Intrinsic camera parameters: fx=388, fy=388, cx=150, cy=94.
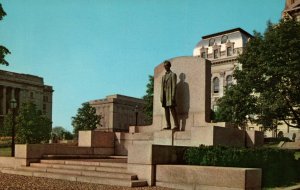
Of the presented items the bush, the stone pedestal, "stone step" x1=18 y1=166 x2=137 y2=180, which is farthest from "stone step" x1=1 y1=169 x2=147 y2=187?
the stone pedestal

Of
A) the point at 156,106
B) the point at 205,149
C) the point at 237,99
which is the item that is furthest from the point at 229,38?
the point at 205,149

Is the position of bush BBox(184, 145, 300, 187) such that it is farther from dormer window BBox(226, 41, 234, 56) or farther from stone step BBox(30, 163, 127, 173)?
dormer window BBox(226, 41, 234, 56)

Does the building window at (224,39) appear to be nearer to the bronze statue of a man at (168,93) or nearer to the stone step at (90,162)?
the bronze statue of a man at (168,93)

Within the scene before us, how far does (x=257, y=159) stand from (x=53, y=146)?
10332 millimetres

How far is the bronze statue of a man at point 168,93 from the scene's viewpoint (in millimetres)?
18578

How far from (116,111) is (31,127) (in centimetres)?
6759

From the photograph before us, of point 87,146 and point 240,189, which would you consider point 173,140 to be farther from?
point 240,189

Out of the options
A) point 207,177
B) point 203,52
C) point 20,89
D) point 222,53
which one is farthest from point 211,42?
point 207,177

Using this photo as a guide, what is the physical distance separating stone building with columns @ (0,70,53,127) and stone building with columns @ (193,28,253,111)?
55.7m

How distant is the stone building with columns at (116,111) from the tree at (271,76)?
298 ft

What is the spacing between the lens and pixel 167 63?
18.8 m

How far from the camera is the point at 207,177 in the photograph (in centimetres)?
1156

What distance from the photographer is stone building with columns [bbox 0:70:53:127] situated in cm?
11362

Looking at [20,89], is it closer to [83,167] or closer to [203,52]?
[203,52]
